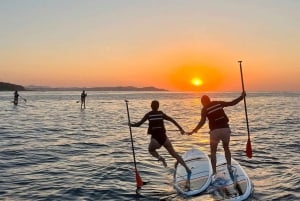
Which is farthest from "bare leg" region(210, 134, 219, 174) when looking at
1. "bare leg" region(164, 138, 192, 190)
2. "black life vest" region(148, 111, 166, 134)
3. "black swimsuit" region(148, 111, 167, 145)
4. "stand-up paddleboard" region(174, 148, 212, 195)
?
"black life vest" region(148, 111, 166, 134)

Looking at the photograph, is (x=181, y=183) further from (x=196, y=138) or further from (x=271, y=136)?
(x=271, y=136)

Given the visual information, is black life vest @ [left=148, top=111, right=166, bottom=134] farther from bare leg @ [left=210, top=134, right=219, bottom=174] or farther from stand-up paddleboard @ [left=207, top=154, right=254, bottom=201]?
stand-up paddleboard @ [left=207, top=154, right=254, bottom=201]

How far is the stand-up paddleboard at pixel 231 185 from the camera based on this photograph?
12.4 metres

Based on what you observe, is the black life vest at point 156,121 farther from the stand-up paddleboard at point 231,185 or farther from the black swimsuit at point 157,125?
the stand-up paddleboard at point 231,185

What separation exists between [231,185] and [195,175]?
1593 mm

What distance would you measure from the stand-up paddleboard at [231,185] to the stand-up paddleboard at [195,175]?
1.08ft

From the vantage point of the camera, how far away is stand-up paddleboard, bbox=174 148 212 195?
43.3 feet

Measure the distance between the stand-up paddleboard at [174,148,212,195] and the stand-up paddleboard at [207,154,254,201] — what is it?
0.33 m

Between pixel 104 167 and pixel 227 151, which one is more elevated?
pixel 227 151

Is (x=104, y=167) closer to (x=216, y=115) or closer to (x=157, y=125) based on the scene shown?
(x=157, y=125)

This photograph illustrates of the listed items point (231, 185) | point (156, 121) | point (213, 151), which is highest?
point (156, 121)

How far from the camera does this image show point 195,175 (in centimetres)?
1427

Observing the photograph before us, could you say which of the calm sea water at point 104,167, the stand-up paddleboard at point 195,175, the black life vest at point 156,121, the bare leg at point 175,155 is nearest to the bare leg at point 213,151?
the stand-up paddleboard at point 195,175

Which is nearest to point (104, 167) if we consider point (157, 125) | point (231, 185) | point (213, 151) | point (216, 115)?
point (157, 125)
